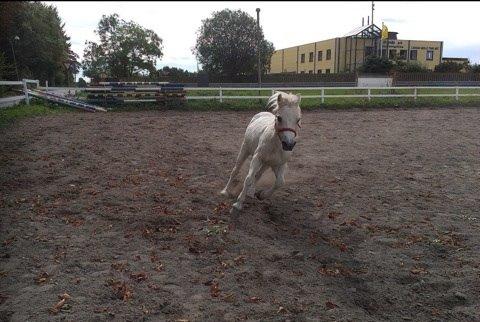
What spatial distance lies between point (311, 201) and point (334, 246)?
171 centimetres

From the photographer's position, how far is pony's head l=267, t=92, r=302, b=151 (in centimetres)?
536

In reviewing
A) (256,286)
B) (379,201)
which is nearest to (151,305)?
(256,286)

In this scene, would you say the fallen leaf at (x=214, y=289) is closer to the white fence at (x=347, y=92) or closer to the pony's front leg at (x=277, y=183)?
the pony's front leg at (x=277, y=183)

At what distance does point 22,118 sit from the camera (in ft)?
47.9

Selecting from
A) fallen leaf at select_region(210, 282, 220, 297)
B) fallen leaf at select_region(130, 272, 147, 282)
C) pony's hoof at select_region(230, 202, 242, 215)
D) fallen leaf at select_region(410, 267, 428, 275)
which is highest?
pony's hoof at select_region(230, 202, 242, 215)

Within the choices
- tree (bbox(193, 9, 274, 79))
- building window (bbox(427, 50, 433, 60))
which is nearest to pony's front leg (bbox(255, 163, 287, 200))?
tree (bbox(193, 9, 274, 79))

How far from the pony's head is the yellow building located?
42621 mm

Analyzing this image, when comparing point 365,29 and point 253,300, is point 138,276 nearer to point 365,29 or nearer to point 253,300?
point 253,300

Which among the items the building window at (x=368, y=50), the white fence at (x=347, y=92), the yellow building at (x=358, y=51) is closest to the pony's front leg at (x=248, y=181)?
the white fence at (x=347, y=92)

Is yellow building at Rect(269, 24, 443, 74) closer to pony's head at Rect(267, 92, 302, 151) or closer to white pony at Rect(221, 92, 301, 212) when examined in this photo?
white pony at Rect(221, 92, 301, 212)

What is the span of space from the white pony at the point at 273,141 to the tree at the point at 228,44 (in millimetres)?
29526

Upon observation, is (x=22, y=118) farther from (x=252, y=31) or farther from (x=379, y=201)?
(x=252, y=31)

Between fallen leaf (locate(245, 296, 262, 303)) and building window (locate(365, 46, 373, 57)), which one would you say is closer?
fallen leaf (locate(245, 296, 262, 303))

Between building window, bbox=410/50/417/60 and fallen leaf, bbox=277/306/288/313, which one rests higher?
building window, bbox=410/50/417/60
